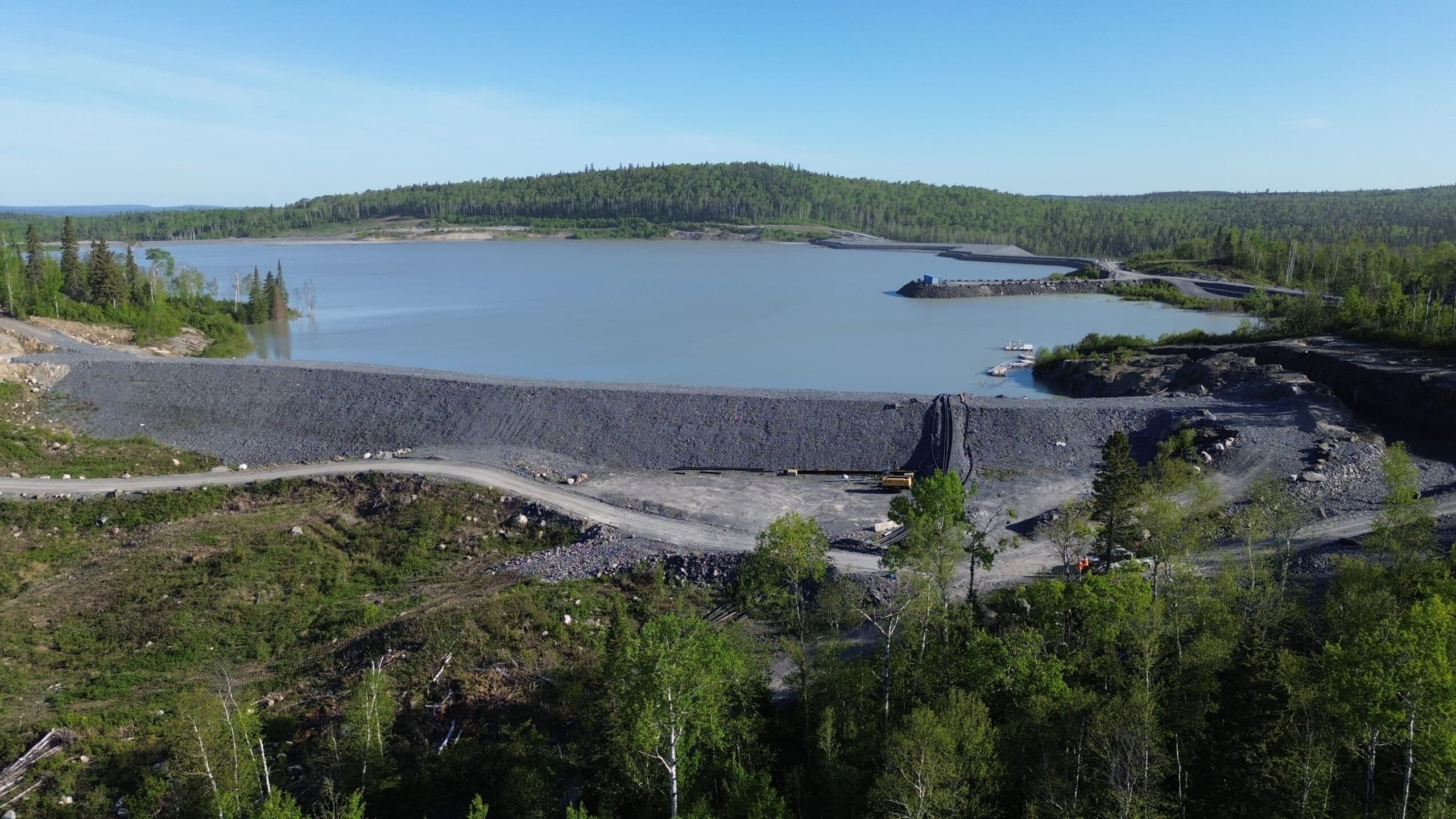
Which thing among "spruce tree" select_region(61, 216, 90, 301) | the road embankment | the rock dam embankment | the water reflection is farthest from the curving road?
the road embankment

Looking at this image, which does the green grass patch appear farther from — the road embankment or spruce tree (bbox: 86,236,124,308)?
spruce tree (bbox: 86,236,124,308)

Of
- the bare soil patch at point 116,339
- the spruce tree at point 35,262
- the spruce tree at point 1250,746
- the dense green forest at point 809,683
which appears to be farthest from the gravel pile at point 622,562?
the spruce tree at point 35,262

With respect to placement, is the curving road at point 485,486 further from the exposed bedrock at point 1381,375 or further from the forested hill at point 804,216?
the forested hill at point 804,216

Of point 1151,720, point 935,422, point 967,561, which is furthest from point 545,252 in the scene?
point 1151,720

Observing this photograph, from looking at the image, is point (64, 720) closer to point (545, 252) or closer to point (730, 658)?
point (730, 658)

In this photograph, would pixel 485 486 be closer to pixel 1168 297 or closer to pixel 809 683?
pixel 809 683
